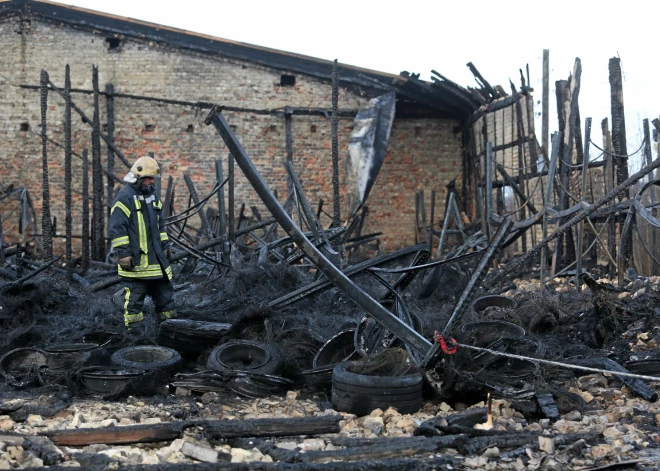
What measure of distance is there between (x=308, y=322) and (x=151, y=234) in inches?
69.5

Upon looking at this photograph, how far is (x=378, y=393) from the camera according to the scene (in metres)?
4.84

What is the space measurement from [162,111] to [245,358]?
1439 cm

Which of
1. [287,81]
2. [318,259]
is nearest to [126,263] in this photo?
[318,259]

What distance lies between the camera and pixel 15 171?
19.1 meters

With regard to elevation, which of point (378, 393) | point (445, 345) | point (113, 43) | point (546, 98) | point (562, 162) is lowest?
point (378, 393)

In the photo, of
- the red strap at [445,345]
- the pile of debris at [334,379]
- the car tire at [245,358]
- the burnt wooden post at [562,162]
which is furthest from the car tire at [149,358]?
the burnt wooden post at [562,162]

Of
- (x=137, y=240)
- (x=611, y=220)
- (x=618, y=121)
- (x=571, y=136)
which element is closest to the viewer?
(x=137, y=240)

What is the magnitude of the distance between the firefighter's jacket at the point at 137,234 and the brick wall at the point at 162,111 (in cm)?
1196

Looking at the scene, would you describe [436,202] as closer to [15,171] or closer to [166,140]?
[166,140]

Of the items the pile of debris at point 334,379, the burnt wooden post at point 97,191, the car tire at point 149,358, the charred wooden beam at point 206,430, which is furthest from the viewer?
the burnt wooden post at point 97,191

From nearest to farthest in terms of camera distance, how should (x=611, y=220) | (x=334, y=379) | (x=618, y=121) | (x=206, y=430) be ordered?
1. (x=206, y=430)
2. (x=334, y=379)
3. (x=611, y=220)
4. (x=618, y=121)

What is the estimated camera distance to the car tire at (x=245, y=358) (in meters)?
5.81

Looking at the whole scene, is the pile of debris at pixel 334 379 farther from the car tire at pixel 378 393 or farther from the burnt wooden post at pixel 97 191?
the burnt wooden post at pixel 97 191

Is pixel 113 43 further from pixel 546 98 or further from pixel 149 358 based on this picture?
pixel 149 358
